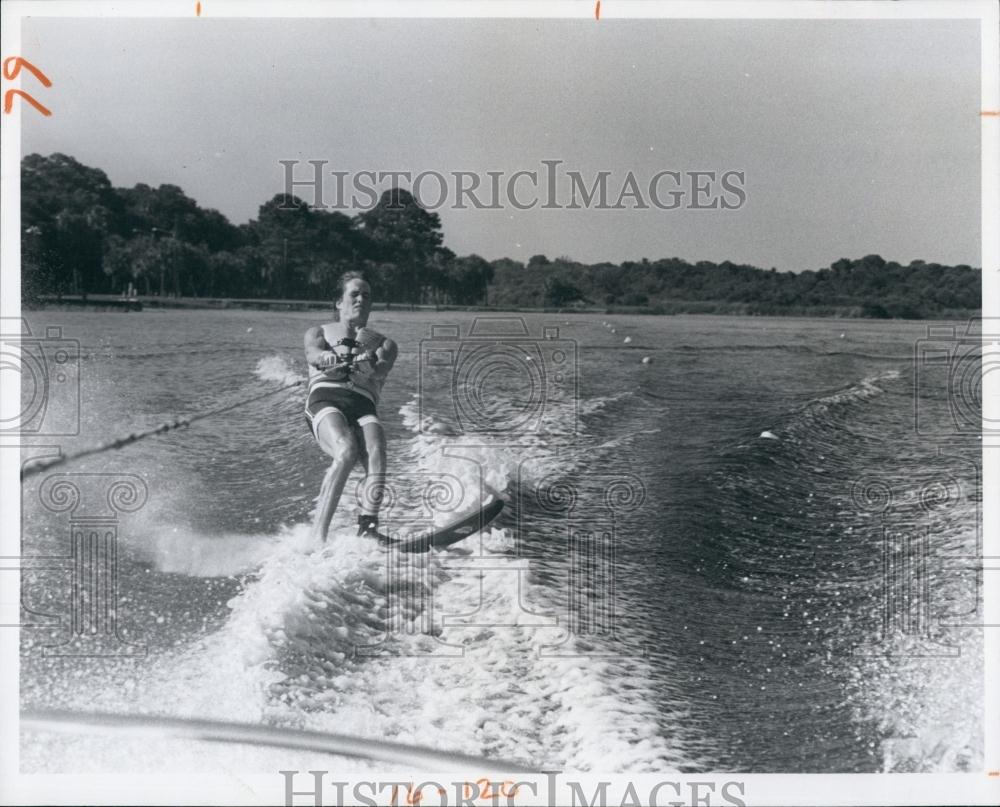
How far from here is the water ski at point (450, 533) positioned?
9.37 ft

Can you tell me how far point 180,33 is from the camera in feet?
9.30

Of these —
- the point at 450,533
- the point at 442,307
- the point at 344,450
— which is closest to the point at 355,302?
the point at 442,307

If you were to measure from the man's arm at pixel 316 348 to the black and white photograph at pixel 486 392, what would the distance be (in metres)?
0.01

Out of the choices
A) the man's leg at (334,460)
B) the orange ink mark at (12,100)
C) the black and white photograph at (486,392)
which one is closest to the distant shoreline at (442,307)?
the black and white photograph at (486,392)

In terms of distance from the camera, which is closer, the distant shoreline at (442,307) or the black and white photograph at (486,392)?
the black and white photograph at (486,392)

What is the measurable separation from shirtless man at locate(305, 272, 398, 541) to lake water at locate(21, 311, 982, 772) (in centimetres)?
5

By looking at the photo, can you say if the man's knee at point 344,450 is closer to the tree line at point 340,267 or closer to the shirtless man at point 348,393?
the shirtless man at point 348,393

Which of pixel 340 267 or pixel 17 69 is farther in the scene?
pixel 340 267

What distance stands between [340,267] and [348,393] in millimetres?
391

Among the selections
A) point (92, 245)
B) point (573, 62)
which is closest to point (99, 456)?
point (92, 245)

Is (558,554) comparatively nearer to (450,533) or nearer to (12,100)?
(450,533)

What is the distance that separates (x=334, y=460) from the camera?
288cm

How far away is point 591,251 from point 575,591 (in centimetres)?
103

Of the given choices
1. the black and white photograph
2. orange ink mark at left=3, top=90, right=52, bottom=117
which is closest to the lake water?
the black and white photograph
